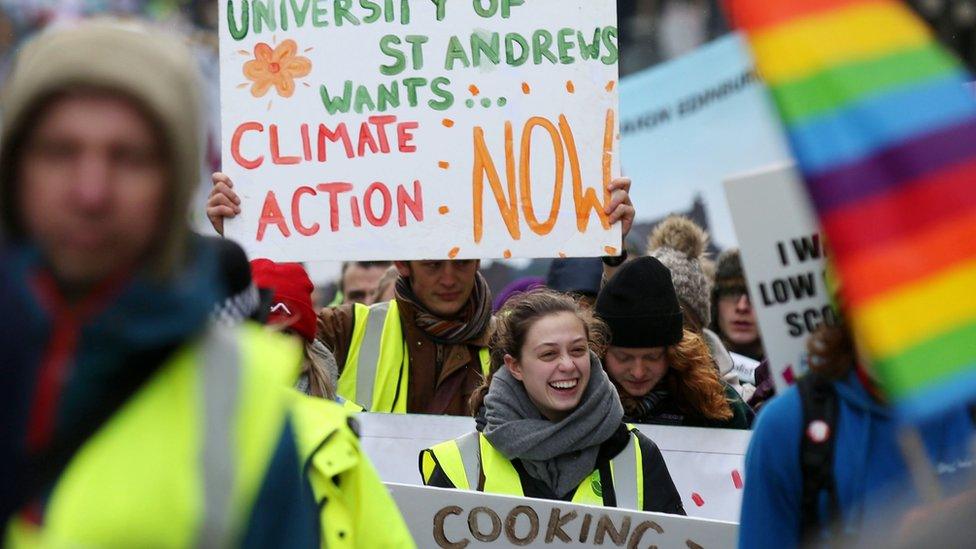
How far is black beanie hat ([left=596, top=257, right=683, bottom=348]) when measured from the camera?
15.6 ft

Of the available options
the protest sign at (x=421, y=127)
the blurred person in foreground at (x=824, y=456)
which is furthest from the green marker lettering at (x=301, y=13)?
the blurred person in foreground at (x=824, y=456)

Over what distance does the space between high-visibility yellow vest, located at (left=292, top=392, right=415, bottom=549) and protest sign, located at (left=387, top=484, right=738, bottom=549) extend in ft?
4.12

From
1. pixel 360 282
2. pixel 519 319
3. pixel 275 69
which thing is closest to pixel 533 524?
pixel 519 319

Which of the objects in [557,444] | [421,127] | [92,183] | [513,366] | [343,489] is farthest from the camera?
[421,127]

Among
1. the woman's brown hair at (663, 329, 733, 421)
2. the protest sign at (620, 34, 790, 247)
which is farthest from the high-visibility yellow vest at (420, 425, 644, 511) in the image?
the protest sign at (620, 34, 790, 247)

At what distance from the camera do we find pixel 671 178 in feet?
30.1

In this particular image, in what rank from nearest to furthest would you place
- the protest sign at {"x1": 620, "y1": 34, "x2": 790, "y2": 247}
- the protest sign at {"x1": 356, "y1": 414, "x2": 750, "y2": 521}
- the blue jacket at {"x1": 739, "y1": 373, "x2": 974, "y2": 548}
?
1. the blue jacket at {"x1": 739, "y1": 373, "x2": 974, "y2": 548}
2. the protest sign at {"x1": 356, "y1": 414, "x2": 750, "y2": 521}
3. the protest sign at {"x1": 620, "y1": 34, "x2": 790, "y2": 247}

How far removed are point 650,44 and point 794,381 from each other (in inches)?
618

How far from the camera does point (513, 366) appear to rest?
4.33 metres

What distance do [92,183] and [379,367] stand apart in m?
3.33

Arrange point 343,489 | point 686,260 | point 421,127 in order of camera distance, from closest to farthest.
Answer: point 343,489 → point 421,127 → point 686,260

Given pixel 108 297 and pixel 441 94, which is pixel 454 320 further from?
pixel 108 297

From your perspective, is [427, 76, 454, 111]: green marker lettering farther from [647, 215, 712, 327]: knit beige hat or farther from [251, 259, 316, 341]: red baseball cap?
[647, 215, 712, 327]: knit beige hat

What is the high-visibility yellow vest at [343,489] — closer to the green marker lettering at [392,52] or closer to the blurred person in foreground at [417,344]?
the blurred person in foreground at [417,344]
